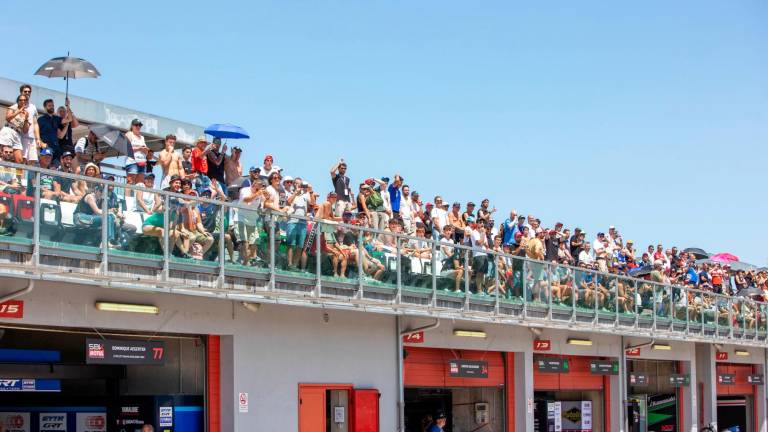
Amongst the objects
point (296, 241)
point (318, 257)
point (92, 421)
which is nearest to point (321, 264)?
point (318, 257)

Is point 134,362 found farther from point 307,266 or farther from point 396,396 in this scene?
point 396,396

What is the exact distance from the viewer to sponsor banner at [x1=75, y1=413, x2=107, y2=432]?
2000cm

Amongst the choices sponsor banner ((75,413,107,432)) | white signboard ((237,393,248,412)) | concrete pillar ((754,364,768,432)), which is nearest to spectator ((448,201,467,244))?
white signboard ((237,393,248,412))

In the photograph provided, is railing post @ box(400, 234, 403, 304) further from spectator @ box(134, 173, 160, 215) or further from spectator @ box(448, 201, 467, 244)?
spectator @ box(134, 173, 160, 215)

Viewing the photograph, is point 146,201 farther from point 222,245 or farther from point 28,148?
point 28,148

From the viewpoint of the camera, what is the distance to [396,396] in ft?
78.0

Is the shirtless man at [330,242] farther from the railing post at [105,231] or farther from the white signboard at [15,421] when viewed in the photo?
the white signboard at [15,421]

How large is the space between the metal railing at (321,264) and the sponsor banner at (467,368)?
1483 mm

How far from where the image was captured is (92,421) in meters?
20.1

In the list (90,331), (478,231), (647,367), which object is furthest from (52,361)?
(647,367)

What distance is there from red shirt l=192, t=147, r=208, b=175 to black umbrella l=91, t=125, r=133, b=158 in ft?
4.90

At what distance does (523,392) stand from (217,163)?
10.4 m

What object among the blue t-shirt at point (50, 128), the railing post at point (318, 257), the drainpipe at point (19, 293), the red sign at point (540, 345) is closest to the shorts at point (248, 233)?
the railing post at point (318, 257)

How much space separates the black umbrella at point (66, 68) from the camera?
2169 centimetres
